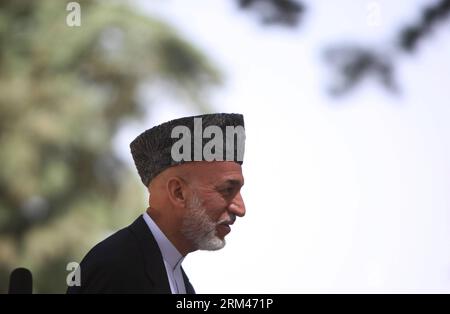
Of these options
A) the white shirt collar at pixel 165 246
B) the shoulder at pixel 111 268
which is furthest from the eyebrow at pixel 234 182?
the shoulder at pixel 111 268

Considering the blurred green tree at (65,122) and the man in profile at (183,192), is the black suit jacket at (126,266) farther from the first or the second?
the blurred green tree at (65,122)

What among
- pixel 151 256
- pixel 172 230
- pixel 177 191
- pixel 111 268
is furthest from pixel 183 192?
pixel 111 268

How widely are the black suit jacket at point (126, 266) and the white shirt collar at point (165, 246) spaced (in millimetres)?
17

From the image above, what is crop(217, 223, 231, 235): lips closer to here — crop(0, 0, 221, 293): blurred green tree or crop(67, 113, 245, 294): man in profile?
crop(67, 113, 245, 294): man in profile

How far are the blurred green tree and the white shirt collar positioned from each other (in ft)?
3.33

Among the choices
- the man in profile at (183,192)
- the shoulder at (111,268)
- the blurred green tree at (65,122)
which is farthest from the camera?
the blurred green tree at (65,122)

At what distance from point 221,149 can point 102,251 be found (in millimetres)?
491

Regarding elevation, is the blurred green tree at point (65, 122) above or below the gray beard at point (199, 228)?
above

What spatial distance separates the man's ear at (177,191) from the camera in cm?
274

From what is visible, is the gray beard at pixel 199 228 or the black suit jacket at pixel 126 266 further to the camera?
the gray beard at pixel 199 228

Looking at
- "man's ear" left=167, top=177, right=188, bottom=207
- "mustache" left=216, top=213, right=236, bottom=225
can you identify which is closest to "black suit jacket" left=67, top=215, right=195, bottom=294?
"man's ear" left=167, top=177, right=188, bottom=207

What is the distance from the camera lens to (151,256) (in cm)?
268

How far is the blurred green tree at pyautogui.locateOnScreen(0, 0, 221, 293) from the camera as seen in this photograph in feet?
12.4
